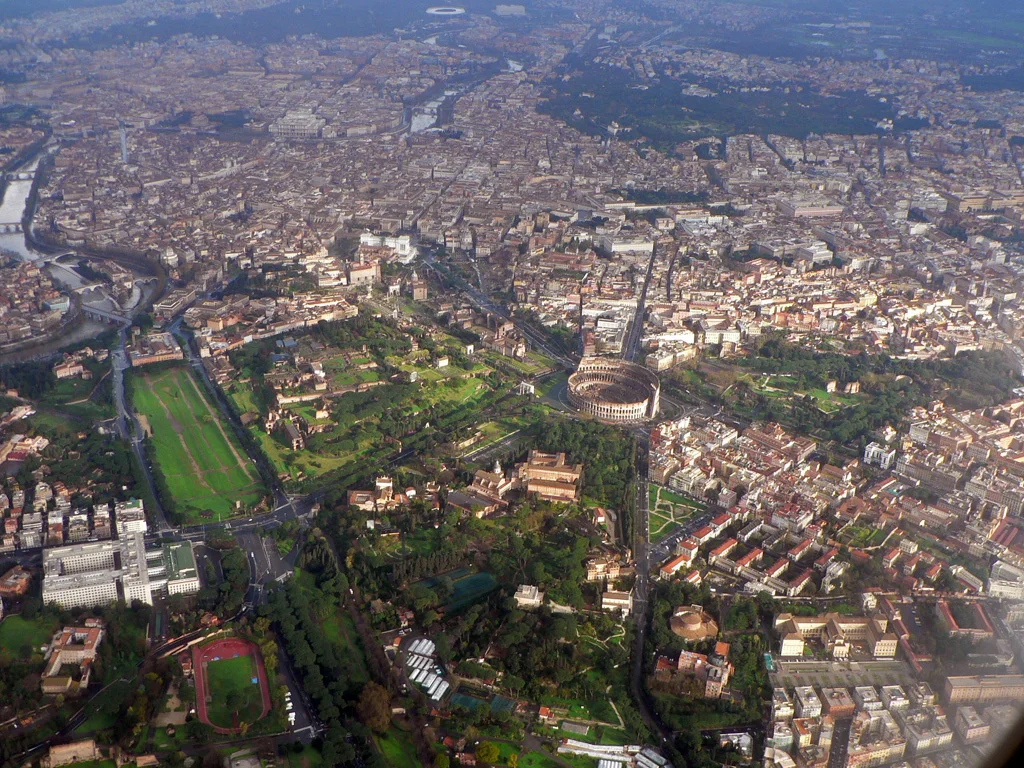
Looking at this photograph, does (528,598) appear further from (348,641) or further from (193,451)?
(193,451)

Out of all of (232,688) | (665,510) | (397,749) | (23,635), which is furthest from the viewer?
(665,510)

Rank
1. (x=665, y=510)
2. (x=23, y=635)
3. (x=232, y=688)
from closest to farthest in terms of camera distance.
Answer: (x=232, y=688), (x=23, y=635), (x=665, y=510)

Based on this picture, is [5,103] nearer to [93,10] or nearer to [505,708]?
[93,10]

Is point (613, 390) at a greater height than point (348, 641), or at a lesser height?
lesser

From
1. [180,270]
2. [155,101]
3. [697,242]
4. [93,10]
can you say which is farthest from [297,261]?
[93,10]

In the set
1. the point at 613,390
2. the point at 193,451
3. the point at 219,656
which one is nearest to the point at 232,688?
the point at 219,656

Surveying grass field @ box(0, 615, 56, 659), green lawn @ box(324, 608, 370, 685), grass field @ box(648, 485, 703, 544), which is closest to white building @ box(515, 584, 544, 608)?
green lawn @ box(324, 608, 370, 685)

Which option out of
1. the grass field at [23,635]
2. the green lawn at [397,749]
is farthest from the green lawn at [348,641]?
the grass field at [23,635]
